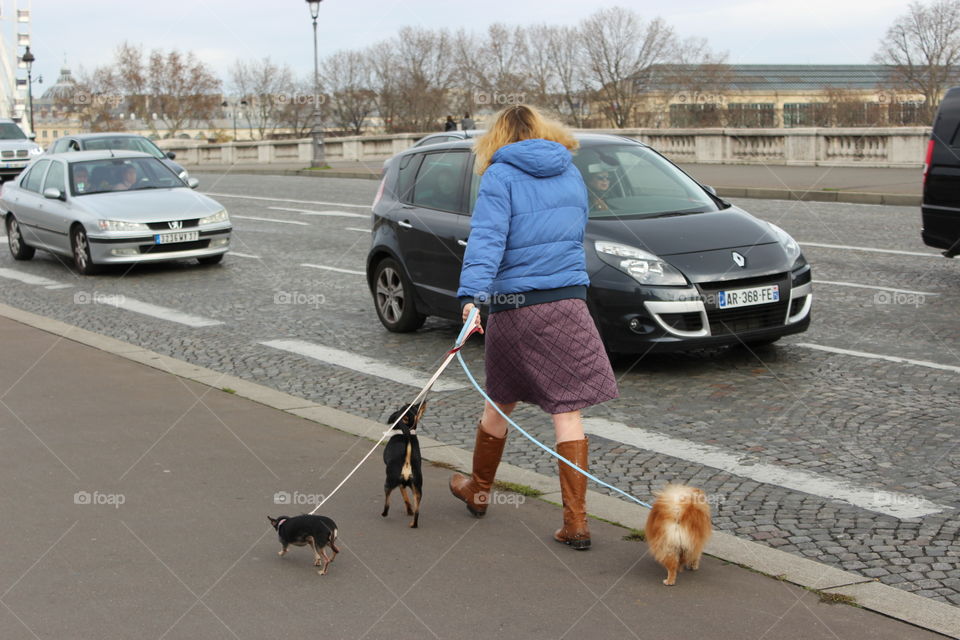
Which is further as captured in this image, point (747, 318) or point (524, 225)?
point (747, 318)

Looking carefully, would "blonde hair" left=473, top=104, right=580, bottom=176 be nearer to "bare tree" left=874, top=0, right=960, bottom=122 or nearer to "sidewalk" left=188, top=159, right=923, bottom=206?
"sidewalk" left=188, top=159, right=923, bottom=206

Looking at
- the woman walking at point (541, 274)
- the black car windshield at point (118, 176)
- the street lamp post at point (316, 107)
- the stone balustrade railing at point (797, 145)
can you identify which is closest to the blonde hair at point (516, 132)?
the woman walking at point (541, 274)

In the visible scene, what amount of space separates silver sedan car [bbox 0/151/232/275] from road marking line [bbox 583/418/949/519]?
9315 millimetres

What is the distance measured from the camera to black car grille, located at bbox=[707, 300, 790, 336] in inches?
324

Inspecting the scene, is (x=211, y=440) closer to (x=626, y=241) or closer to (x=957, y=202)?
(x=626, y=241)

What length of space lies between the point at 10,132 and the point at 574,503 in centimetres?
3841

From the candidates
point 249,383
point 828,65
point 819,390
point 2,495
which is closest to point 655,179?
point 819,390

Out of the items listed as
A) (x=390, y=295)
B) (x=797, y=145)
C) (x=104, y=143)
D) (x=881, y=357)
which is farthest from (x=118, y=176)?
(x=797, y=145)

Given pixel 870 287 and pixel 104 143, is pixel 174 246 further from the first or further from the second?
pixel 104 143

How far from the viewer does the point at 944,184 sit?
1217 cm

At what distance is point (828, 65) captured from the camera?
102062mm

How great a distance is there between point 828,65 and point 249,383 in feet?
332

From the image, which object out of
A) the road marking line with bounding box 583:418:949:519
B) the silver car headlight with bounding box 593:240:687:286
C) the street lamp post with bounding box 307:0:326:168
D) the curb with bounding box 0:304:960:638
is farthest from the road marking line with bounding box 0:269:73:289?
the street lamp post with bounding box 307:0:326:168

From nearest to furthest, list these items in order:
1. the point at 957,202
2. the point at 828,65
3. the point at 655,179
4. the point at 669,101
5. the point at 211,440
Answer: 1. the point at 211,440
2. the point at 655,179
3. the point at 957,202
4. the point at 669,101
5. the point at 828,65
